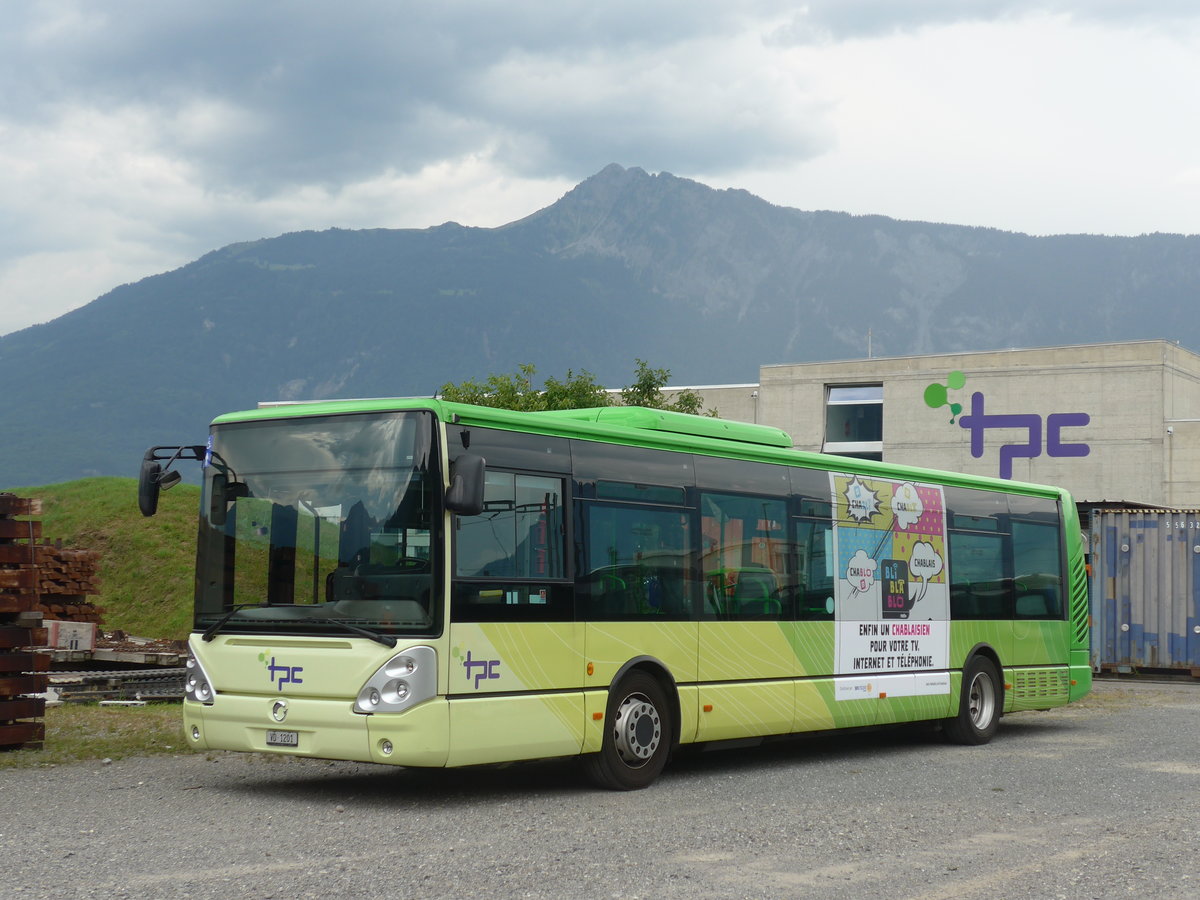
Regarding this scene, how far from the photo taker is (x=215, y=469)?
430 inches

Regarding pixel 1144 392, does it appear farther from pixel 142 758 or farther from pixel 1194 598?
pixel 142 758

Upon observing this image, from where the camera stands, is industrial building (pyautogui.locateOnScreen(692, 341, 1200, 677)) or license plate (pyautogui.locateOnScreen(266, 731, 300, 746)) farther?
industrial building (pyautogui.locateOnScreen(692, 341, 1200, 677))

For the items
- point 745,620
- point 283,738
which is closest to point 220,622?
point 283,738

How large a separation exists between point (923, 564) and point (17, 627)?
886 cm

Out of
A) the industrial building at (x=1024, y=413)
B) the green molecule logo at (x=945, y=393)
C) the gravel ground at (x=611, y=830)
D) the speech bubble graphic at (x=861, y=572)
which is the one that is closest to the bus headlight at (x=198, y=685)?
the gravel ground at (x=611, y=830)

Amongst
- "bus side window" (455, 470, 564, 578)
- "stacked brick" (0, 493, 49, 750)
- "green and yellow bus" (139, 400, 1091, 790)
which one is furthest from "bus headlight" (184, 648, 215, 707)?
"stacked brick" (0, 493, 49, 750)

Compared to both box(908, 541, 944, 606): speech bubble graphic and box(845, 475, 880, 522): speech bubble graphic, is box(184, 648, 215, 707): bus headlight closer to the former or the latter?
box(845, 475, 880, 522): speech bubble graphic

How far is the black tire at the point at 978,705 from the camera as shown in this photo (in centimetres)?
1536

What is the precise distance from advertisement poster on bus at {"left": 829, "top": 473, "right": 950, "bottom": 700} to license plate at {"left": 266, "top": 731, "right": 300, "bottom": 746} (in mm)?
5625

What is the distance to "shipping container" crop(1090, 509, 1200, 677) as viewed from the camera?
83.3ft

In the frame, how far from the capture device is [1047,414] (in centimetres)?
6103

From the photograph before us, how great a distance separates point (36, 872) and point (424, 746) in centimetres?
280

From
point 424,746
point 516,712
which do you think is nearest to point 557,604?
point 516,712

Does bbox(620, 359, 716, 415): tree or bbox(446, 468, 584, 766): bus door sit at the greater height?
bbox(620, 359, 716, 415): tree
